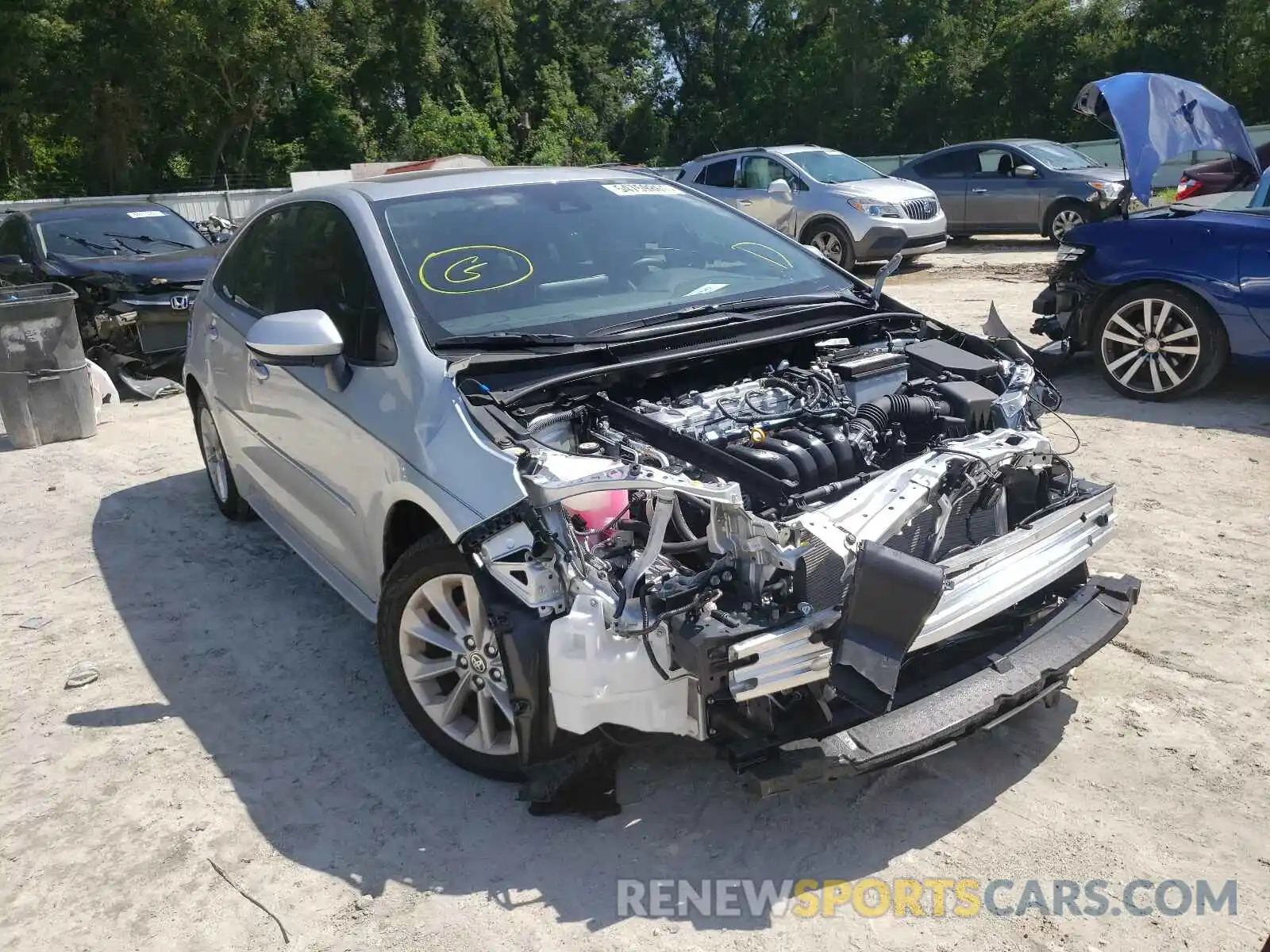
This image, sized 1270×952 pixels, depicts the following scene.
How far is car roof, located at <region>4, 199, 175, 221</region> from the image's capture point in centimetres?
1034

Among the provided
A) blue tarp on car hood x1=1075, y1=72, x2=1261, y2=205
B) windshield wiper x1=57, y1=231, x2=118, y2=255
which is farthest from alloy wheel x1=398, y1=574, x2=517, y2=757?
windshield wiper x1=57, y1=231, x2=118, y2=255

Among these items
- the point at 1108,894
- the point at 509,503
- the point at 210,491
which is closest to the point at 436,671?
the point at 509,503

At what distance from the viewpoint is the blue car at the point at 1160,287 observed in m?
6.48

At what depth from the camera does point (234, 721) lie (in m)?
3.77

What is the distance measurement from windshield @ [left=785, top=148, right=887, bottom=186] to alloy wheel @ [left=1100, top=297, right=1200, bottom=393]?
7545 millimetres

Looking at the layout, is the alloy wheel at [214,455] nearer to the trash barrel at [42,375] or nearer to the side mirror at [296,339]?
the side mirror at [296,339]

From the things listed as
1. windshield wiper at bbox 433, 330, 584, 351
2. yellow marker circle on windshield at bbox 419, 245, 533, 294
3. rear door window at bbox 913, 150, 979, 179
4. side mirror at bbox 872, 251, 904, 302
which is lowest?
rear door window at bbox 913, 150, 979, 179

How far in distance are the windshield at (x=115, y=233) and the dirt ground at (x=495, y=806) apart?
6.28m

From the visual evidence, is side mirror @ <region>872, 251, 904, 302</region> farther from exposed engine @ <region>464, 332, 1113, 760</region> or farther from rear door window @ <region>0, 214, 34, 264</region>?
rear door window @ <region>0, 214, 34, 264</region>

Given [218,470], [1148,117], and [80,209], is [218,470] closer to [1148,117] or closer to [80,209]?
[80,209]

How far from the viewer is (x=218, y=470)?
5688mm

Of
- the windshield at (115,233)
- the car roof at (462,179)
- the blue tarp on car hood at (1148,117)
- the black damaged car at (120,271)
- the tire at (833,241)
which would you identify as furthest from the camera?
the tire at (833,241)

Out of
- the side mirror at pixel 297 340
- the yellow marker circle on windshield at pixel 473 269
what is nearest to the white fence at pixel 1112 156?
the yellow marker circle on windshield at pixel 473 269

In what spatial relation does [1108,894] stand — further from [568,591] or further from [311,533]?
[311,533]
